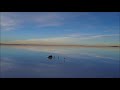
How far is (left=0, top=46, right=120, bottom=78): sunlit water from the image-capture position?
1858 millimetres

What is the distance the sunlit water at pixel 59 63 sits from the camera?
186 centimetres

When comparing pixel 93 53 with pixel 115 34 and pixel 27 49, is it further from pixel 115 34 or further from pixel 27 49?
pixel 27 49

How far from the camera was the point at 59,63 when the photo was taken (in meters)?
2.00

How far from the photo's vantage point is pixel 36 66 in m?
1.96

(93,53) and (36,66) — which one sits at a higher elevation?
(93,53)
